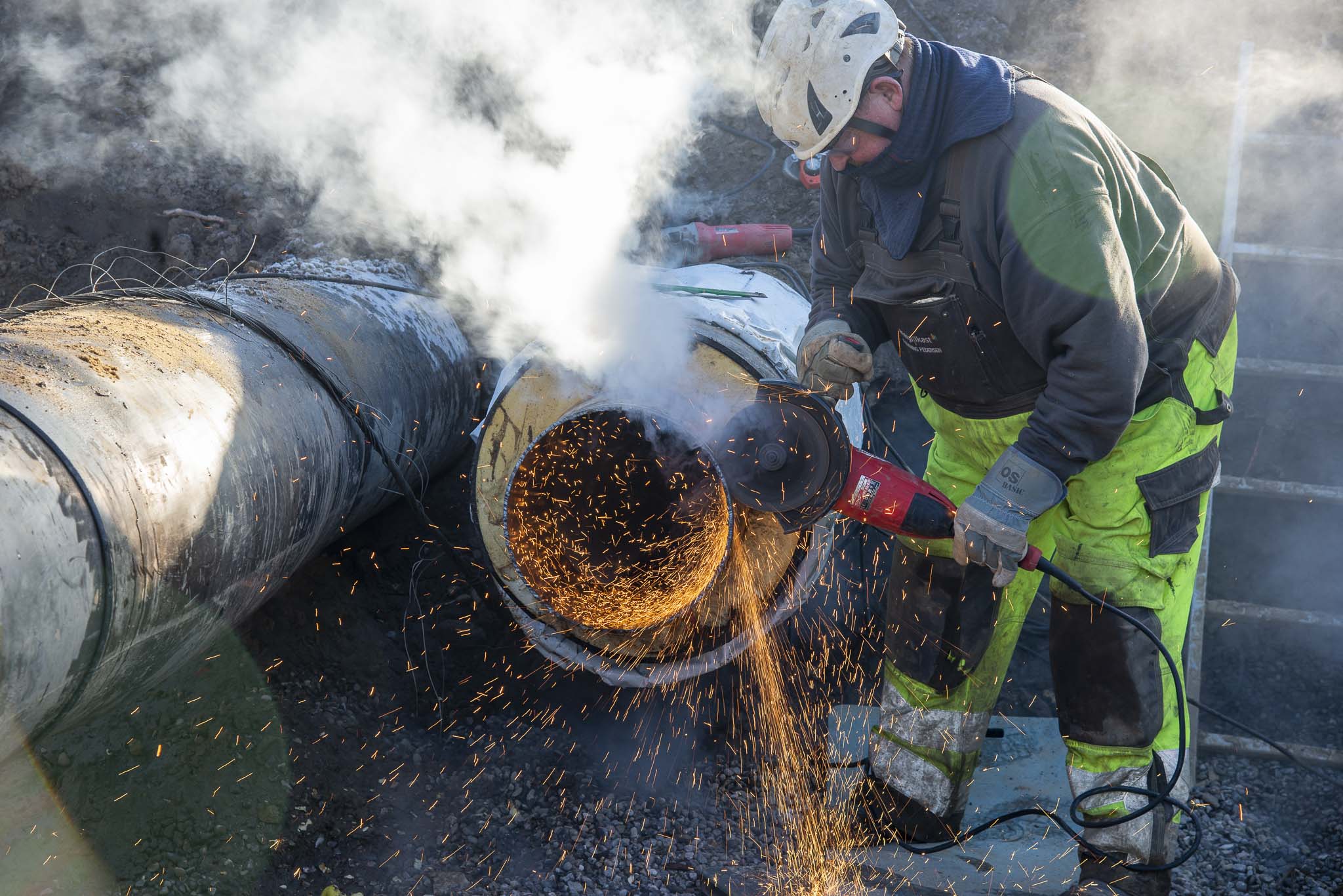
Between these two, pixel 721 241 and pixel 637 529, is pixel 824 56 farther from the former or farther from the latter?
pixel 721 241

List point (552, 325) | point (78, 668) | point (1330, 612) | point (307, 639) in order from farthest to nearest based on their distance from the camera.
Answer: point (1330, 612) → point (307, 639) → point (552, 325) → point (78, 668)

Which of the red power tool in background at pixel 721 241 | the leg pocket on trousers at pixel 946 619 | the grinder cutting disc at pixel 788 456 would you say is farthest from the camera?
the red power tool in background at pixel 721 241

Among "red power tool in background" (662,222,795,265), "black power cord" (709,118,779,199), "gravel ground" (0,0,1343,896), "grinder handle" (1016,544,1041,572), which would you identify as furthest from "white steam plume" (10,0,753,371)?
"grinder handle" (1016,544,1041,572)

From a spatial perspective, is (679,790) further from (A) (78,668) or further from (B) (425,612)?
(A) (78,668)

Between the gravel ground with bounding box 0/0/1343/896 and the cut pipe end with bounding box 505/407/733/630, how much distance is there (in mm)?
737

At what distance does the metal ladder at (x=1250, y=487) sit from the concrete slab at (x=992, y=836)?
532 mm

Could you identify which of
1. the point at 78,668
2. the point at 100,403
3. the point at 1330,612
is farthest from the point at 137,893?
the point at 1330,612

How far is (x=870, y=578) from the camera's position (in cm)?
405

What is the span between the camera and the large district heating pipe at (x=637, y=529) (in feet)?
9.69

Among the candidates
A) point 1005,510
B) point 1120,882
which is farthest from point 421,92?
point 1120,882

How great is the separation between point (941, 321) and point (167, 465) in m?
1.94

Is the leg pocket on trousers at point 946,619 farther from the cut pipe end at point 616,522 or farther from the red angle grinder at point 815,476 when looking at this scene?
the cut pipe end at point 616,522

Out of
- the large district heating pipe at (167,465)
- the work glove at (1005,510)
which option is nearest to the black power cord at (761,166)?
the large district heating pipe at (167,465)

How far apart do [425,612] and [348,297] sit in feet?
4.29
